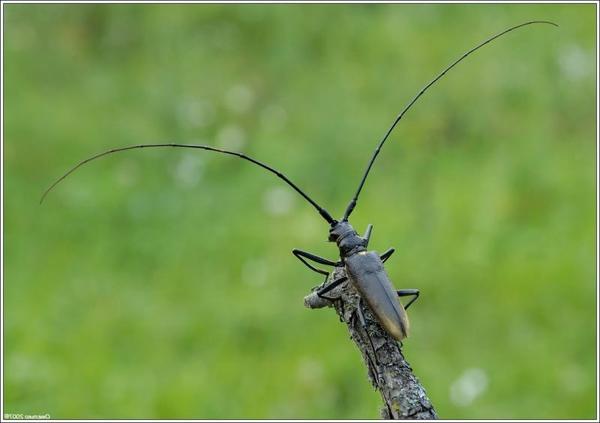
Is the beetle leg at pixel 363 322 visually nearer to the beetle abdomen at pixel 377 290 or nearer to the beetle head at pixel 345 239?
the beetle abdomen at pixel 377 290

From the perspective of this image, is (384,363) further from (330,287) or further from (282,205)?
(282,205)

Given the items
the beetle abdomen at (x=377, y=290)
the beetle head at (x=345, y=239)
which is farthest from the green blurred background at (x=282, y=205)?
the beetle abdomen at (x=377, y=290)

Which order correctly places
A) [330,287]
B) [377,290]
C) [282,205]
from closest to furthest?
1. [330,287]
2. [377,290]
3. [282,205]

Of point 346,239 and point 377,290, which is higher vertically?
point 346,239

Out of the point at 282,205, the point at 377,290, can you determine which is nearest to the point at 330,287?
the point at 377,290

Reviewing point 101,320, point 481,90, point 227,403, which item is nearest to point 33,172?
point 101,320

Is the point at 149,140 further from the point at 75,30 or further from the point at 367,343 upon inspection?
the point at 367,343
